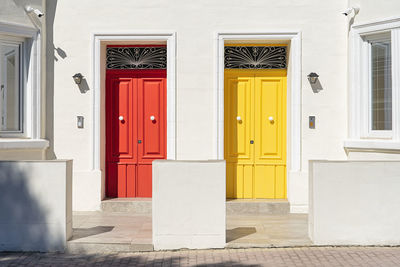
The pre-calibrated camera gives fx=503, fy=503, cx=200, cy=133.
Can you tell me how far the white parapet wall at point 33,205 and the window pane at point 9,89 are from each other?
230 centimetres

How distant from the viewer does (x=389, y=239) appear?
267 inches

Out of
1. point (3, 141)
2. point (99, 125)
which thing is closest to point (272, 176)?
point (99, 125)

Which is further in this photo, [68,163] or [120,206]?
[120,206]

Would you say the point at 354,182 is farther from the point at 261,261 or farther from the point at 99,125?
the point at 99,125

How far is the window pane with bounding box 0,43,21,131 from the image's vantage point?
8.70 m

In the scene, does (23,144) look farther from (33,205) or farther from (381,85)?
(381,85)

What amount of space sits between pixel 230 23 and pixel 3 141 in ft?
14.5

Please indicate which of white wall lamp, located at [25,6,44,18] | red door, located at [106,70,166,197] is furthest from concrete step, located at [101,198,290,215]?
white wall lamp, located at [25,6,44,18]

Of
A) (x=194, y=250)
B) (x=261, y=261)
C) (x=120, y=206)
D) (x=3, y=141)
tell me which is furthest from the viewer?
(x=120, y=206)

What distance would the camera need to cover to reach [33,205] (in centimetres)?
665

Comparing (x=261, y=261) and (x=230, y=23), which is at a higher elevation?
(x=230, y=23)

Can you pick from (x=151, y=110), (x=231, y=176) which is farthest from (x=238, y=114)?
(x=151, y=110)

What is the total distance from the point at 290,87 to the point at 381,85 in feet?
5.07

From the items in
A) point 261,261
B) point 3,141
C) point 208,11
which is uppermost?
point 208,11
